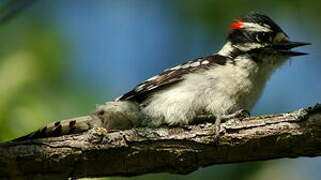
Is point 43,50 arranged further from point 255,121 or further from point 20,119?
point 255,121

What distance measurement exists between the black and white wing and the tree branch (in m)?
1.07

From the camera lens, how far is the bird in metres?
4.58

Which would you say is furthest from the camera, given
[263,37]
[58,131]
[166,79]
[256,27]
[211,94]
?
[256,27]

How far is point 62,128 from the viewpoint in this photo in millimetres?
4215

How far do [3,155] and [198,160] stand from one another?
141 centimetres

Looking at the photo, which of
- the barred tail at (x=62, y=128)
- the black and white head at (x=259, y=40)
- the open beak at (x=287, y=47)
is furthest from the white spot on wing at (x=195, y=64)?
the barred tail at (x=62, y=128)

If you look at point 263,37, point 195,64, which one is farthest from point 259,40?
point 195,64

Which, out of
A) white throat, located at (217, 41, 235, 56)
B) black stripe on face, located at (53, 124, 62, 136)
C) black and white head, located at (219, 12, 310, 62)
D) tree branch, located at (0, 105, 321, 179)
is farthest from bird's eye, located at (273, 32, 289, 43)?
black stripe on face, located at (53, 124, 62, 136)

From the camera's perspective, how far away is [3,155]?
3531mm

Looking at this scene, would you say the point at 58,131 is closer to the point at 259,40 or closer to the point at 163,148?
the point at 163,148

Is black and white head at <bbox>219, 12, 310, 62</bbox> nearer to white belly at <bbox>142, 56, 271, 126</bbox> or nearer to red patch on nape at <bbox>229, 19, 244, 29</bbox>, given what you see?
red patch on nape at <bbox>229, 19, 244, 29</bbox>

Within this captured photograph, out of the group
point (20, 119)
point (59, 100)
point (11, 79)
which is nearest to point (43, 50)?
point (59, 100)

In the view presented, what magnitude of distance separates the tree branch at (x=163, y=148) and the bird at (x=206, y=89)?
0.49 m

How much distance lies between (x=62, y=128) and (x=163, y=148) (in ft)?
3.21
